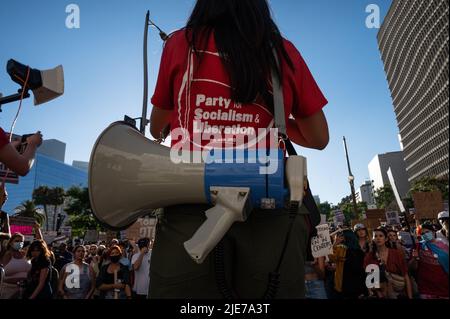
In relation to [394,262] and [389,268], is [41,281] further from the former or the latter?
[394,262]

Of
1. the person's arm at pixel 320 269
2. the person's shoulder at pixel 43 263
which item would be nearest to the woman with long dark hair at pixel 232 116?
the person's arm at pixel 320 269

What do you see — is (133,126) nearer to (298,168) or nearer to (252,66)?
(252,66)

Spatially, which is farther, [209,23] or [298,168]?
[209,23]

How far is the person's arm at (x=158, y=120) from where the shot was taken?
1.56 m

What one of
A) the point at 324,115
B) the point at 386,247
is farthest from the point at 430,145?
the point at 324,115

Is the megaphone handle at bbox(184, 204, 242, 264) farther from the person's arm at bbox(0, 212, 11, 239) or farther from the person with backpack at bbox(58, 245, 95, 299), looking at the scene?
the person with backpack at bbox(58, 245, 95, 299)

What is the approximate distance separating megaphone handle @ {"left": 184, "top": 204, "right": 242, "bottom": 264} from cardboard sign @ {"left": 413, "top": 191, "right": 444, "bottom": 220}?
10023 millimetres

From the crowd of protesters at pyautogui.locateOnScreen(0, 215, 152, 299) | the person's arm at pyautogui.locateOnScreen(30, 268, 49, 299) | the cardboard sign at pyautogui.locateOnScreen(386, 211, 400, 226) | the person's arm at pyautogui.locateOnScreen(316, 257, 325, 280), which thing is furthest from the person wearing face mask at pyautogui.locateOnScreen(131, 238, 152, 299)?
the cardboard sign at pyautogui.locateOnScreen(386, 211, 400, 226)

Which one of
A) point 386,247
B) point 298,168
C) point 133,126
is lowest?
point 386,247

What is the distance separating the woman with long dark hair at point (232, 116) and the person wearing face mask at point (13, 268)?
283 inches

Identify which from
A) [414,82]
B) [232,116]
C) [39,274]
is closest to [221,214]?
[232,116]
